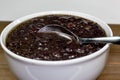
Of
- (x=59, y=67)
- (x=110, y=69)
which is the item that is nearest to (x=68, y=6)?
(x=110, y=69)

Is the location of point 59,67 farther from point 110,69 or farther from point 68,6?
point 68,6

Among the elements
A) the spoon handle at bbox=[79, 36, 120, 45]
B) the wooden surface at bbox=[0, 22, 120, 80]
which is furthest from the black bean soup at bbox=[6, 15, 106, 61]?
the wooden surface at bbox=[0, 22, 120, 80]

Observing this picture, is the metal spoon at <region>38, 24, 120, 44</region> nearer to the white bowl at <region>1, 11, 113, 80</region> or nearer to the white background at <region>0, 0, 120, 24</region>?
the white bowl at <region>1, 11, 113, 80</region>

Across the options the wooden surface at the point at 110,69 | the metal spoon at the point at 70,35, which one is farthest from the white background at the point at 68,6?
the metal spoon at the point at 70,35

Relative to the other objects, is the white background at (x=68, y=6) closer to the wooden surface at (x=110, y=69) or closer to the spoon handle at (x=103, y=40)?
the wooden surface at (x=110, y=69)

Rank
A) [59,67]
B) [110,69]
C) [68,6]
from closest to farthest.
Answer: [59,67], [110,69], [68,6]
